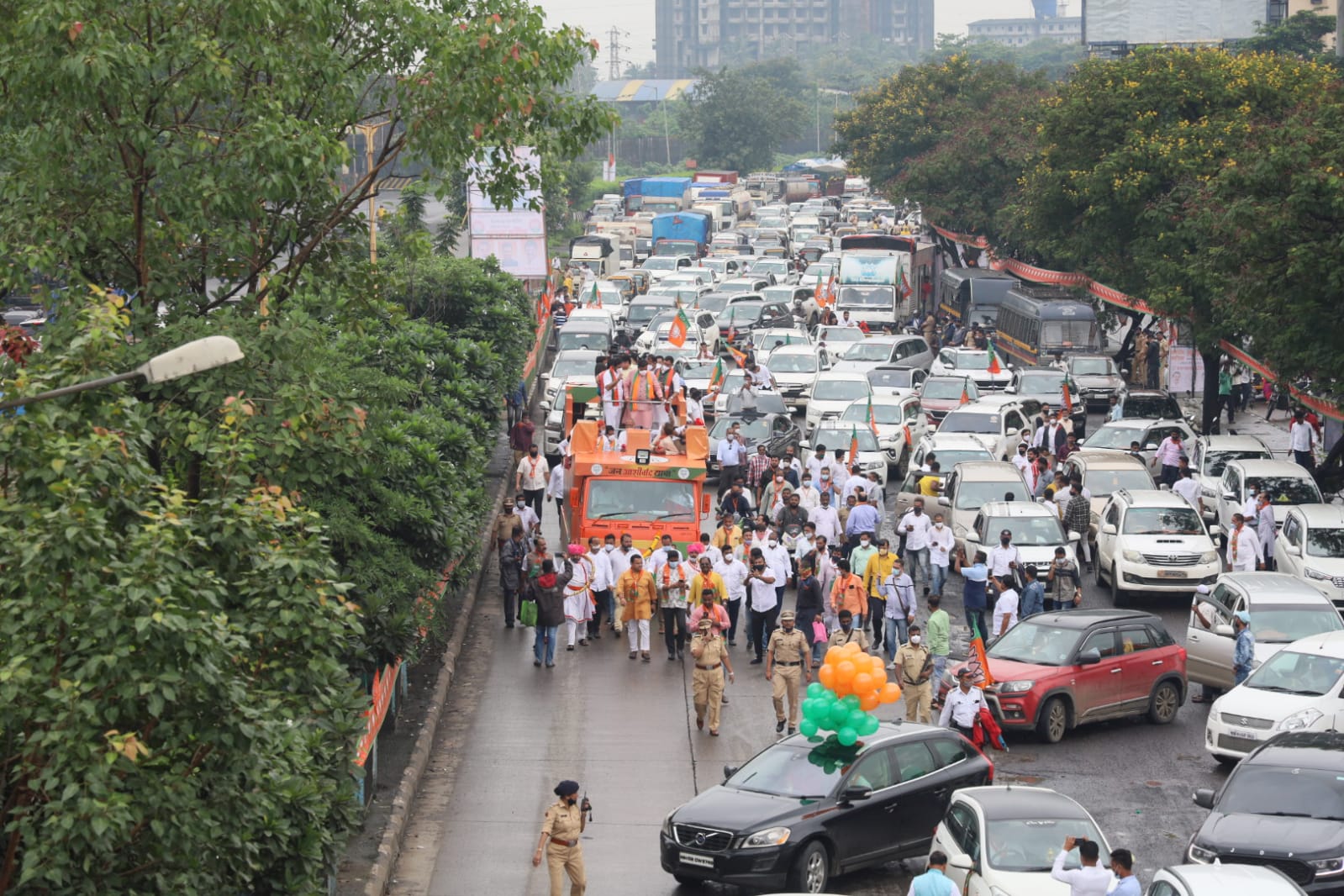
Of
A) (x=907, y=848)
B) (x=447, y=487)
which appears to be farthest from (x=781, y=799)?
(x=447, y=487)

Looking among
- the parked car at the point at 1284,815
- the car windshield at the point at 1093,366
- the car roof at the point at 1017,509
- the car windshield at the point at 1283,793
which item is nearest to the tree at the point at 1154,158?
the car windshield at the point at 1093,366

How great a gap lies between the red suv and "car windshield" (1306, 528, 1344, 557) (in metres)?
4.86

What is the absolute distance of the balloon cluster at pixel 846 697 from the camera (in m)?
15.9

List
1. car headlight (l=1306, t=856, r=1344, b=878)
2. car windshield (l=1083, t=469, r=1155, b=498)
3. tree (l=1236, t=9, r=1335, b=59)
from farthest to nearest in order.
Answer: tree (l=1236, t=9, r=1335, b=59) < car windshield (l=1083, t=469, r=1155, b=498) < car headlight (l=1306, t=856, r=1344, b=878)

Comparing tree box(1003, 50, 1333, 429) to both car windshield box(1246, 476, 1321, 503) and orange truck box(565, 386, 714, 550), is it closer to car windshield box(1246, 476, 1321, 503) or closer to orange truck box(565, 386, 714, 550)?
car windshield box(1246, 476, 1321, 503)

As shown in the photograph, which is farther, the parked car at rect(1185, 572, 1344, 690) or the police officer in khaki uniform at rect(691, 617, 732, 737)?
the parked car at rect(1185, 572, 1344, 690)

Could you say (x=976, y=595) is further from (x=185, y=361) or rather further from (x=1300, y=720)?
(x=185, y=361)

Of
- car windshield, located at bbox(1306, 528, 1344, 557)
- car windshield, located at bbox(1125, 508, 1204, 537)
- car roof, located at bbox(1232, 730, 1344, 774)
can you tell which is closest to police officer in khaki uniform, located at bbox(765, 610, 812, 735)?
car roof, located at bbox(1232, 730, 1344, 774)

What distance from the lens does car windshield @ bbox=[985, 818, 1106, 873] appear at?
14.4 m

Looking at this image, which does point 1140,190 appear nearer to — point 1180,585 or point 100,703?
point 1180,585

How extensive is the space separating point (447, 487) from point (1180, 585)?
11194 millimetres

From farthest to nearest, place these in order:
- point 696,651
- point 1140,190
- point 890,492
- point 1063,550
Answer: point 1140,190, point 890,492, point 1063,550, point 696,651

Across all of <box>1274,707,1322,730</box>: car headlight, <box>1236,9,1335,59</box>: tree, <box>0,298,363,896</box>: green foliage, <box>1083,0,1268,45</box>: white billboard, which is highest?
<box>1083,0,1268,45</box>: white billboard

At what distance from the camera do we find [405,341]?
86.2 feet
